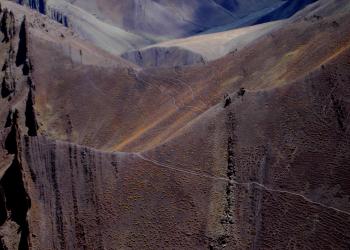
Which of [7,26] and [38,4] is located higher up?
[38,4]

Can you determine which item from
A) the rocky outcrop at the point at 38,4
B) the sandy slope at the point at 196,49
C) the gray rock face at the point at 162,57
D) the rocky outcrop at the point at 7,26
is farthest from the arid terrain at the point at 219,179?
the rocky outcrop at the point at 38,4

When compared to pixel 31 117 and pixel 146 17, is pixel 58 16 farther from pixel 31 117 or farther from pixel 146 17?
pixel 31 117

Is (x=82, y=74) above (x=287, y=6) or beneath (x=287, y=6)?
beneath

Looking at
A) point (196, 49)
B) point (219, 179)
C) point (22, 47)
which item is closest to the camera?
point (219, 179)

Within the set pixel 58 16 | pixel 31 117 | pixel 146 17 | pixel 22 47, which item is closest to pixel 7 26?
pixel 22 47

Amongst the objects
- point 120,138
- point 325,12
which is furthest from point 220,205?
point 325,12

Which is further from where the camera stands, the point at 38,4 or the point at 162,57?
the point at 38,4

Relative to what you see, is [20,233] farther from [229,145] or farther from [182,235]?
[229,145]

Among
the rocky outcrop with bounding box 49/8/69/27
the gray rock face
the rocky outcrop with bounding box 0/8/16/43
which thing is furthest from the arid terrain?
the rocky outcrop with bounding box 49/8/69/27

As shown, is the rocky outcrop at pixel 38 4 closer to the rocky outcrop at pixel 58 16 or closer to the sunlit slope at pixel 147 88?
the rocky outcrop at pixel 58 16

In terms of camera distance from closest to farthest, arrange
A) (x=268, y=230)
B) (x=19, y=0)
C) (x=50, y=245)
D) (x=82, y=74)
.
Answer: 1. (x=268, y=230)
2. (x=50, y=245)
3. (x=82, y=74)
4. (x=19, y=0)

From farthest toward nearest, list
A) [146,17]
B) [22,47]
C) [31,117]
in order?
[146,17], [22,47], [31,117]
